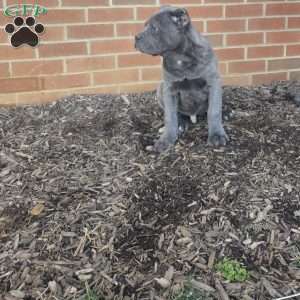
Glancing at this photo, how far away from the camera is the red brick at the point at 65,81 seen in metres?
5.02

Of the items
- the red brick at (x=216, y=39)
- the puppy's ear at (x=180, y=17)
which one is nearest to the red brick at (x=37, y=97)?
the red brick at (x=216, y=39)

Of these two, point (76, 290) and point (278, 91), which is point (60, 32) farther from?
point (76, 290)

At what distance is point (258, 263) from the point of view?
9.21 ft

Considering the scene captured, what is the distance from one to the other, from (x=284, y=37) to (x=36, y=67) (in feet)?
8.70

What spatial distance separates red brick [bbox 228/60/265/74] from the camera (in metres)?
5.50

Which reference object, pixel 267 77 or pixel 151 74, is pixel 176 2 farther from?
pixel 267 77

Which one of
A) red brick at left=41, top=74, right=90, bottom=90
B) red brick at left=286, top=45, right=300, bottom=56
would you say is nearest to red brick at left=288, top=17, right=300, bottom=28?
red brick at left=286, top=45, right=300, bottom=56

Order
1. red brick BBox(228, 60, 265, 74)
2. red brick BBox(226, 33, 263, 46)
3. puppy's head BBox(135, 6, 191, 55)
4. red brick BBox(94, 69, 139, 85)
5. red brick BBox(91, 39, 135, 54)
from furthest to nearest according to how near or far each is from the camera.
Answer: red brick BBox(228, 60, 265, 74) → red brick BBox(226, 33, 263, 46) → red brick BBox(94, 69, 139, 85) → red brick BBox(91, 39, 135, 54) → puppy's head BBox(135, 6, 191, 55)

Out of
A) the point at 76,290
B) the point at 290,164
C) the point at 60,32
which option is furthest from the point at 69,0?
the point at 76,290

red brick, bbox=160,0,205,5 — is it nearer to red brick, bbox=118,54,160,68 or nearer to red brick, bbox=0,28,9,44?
red brick, bbox=118,54,160,68

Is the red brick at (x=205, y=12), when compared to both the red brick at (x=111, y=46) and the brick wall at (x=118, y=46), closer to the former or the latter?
the brick wall at (x=118, y=46)

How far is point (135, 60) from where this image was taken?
5.20m

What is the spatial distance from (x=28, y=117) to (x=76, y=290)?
240 centimetres

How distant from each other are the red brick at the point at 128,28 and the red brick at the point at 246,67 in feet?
3.55
